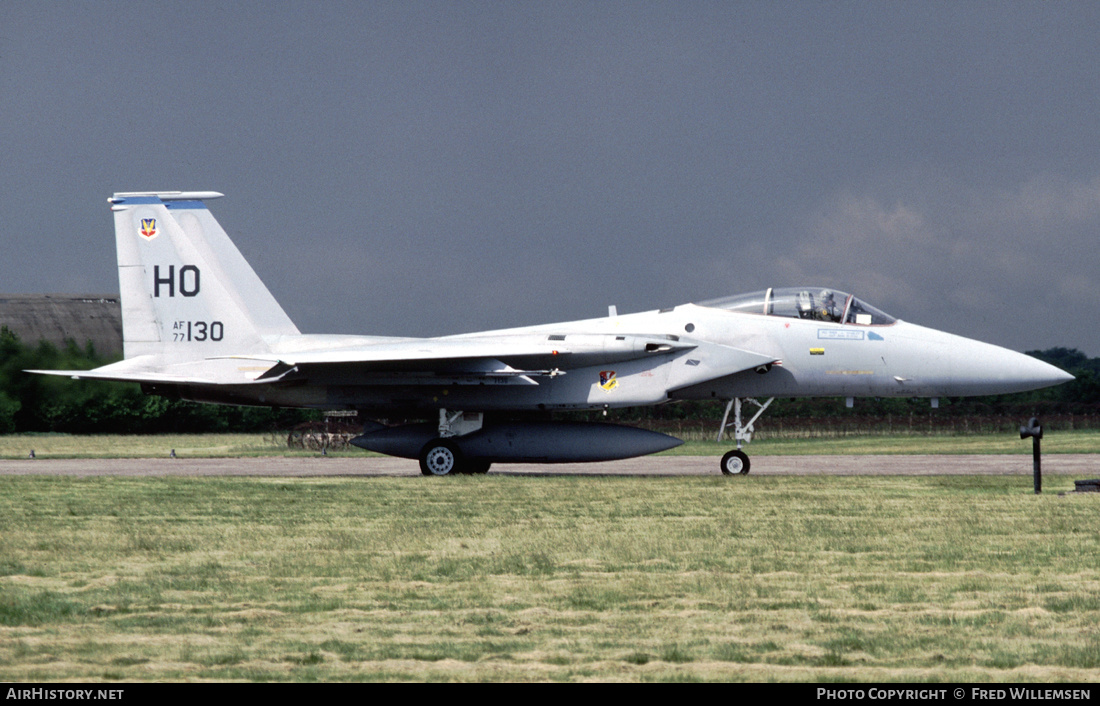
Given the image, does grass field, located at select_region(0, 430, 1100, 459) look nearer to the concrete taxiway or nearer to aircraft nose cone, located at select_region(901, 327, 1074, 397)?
the concrete taxiway

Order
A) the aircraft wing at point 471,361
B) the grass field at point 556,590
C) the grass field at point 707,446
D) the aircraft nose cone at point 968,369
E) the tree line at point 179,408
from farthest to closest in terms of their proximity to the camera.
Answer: the tree line at point 179,408
the grass field at point 707,446
the aircraft wing at point 471,361
the aircraft nose cone at point 968,369
the grass field at point 556,590

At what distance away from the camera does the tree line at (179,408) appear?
29.2m

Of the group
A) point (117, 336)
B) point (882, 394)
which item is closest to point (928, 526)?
point (882, 394)

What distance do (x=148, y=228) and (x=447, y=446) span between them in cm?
608

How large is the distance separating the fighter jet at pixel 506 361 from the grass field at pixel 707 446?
693cm

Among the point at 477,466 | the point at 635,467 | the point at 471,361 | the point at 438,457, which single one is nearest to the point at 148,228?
the point at 471,361

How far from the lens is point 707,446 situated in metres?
28.6

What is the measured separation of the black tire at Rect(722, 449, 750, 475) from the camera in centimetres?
1678

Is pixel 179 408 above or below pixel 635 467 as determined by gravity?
above

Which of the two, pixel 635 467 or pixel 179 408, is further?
pixel 179 408

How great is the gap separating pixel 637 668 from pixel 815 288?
12861 mm

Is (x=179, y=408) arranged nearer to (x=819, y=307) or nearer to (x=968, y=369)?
(x=819, y=307)

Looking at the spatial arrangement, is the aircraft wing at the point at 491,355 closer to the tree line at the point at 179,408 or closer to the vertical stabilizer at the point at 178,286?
the vertical stabilizer at the point at 178,286

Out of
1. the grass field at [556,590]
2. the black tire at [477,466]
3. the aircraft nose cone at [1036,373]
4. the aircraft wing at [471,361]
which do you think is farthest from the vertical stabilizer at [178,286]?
the aircraft nose cone at [1036,373]
